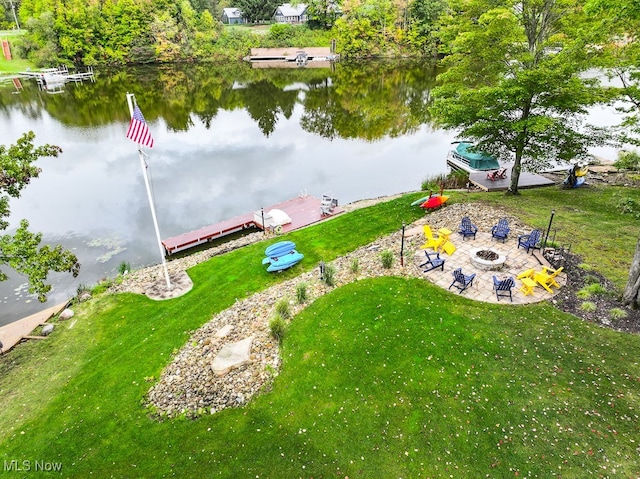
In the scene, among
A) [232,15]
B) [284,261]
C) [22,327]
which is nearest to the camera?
[22,327]

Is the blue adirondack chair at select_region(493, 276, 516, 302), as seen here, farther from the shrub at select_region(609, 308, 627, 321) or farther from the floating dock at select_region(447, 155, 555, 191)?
the floating dock at select_region(447, 155, 555, 191)

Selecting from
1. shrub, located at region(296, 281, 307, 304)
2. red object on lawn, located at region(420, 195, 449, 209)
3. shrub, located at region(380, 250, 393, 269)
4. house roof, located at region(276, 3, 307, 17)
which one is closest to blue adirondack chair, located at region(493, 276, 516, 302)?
shrub, located at region(380, 250, 393, 269)

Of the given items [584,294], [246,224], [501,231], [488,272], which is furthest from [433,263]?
[246,224]

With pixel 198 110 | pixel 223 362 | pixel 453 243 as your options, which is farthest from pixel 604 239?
pixel 198 110

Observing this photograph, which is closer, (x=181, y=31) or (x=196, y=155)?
(x=196, y=155)

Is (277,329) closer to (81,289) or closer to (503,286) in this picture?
(503,286)

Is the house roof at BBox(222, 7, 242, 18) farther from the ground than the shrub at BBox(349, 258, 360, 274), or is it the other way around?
the house roof at BBox(222, 7, 242, 18)
